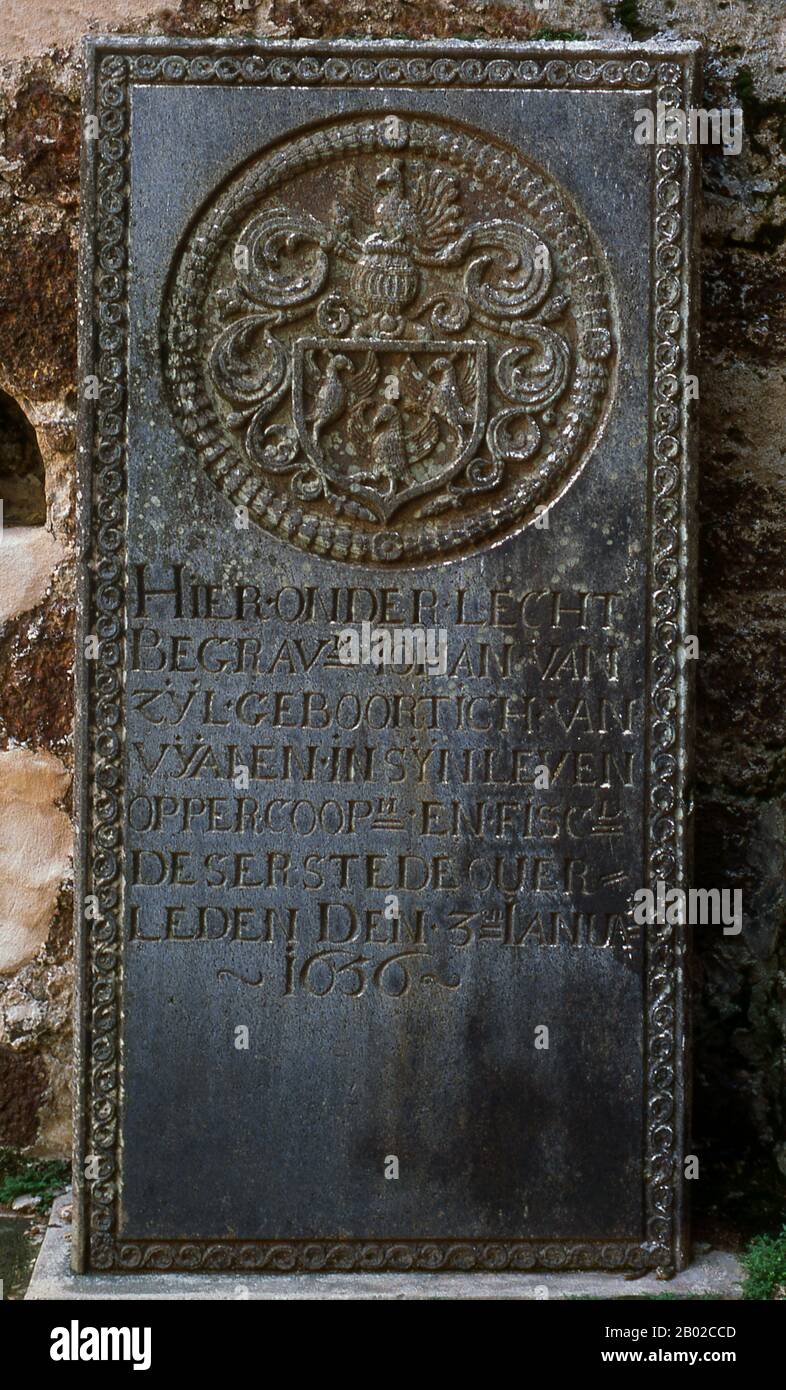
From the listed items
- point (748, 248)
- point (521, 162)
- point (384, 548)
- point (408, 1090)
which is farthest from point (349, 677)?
point (748, 248)

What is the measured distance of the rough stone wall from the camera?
375 centimetres

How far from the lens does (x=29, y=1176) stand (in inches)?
150

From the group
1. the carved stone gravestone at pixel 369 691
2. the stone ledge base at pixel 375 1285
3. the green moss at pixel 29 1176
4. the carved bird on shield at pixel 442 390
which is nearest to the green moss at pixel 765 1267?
the stone ledge base at pixel 375 1285

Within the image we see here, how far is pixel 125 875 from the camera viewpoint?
3.38 meters

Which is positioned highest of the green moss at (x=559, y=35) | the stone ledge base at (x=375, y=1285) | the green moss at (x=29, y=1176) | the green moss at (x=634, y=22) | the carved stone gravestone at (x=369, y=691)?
the green moss at (x=634, y=22)

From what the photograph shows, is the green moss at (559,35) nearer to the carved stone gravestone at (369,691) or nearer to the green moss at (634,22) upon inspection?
the green moss at (634,22)

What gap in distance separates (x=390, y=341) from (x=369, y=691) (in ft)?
2.74

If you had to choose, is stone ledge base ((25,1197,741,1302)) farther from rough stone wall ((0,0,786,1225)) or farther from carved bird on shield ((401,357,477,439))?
carved bird on shield ((401,357,477,439))

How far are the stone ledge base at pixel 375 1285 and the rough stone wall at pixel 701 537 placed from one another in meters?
0.39

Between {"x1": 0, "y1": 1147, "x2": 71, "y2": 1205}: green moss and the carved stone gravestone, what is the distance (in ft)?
1.45

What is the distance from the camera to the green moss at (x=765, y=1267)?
3295 mm

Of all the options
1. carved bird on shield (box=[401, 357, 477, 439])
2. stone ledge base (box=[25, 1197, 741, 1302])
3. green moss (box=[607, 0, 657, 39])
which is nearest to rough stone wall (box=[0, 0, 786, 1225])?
green moss (box=[607, 0, 657, 39])

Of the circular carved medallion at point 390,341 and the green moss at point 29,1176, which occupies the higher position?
the circular carved medallion at point 390,341

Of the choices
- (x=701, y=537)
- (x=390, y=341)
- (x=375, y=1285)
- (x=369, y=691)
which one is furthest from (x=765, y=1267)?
(x=390, y=341)
